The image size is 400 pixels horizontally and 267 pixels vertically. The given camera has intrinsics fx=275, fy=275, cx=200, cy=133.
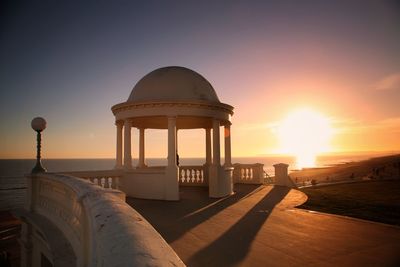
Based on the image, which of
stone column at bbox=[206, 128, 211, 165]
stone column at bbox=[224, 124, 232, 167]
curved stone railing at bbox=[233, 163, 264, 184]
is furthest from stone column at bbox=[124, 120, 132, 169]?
curved stone railing at bbox=[233, 163, 264, 184]

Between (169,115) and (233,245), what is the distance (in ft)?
26.1

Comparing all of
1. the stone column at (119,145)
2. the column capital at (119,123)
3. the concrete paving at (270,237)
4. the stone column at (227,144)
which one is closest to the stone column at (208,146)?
the stone column at (227,144)

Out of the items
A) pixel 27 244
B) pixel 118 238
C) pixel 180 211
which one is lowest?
pixel 27 244

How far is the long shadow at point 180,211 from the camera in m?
7.55

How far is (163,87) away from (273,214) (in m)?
7.99

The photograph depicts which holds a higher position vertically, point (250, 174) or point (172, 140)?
point (172, 140)

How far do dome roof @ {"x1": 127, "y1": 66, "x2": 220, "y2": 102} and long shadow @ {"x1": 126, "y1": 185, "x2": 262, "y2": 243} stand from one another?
4.76 meters

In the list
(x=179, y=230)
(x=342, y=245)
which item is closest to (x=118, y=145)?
(x=179, y=230)

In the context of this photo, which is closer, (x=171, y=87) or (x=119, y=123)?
(x=171, y=87)

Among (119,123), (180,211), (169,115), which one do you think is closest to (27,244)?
(180,211)

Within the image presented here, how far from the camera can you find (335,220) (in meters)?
8.20

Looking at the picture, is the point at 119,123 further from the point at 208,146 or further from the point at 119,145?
the point at 208,146

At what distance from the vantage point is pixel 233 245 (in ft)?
19.9

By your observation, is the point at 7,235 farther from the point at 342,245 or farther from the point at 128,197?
the point at 342,245
